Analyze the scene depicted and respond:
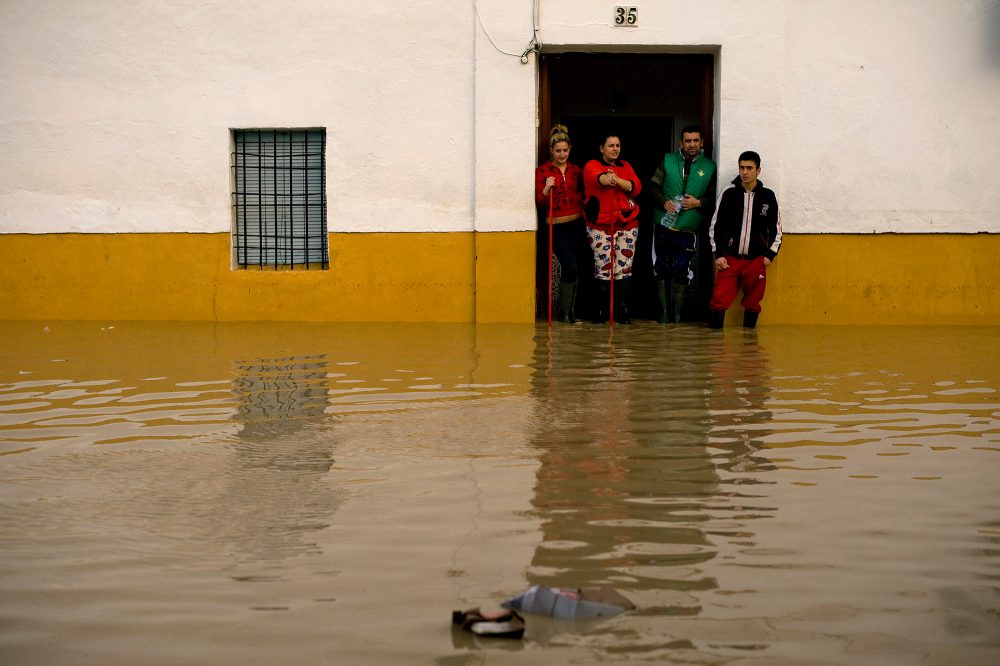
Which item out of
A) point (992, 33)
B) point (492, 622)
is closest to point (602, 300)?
point (992, 33)

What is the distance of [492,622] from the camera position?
111 inches

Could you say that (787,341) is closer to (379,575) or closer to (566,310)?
(566,310)

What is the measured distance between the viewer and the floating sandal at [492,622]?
2811 millimetres

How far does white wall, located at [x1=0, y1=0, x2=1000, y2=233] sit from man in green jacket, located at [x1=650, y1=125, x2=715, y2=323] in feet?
0.84

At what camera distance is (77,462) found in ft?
15.8

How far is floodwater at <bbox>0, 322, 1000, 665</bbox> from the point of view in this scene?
2.86 metres

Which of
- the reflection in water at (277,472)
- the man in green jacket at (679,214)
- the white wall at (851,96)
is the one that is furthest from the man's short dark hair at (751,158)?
the reflection in water at (277,472)

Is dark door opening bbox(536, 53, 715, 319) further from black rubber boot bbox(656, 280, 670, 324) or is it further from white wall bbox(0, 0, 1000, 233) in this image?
white wall bbox(0, 0, 1000, 233)

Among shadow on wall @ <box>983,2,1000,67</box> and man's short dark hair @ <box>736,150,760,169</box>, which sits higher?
shadow on wall @ <box>983,2,1000,67</box>

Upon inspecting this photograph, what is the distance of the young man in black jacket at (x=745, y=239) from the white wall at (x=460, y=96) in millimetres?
390

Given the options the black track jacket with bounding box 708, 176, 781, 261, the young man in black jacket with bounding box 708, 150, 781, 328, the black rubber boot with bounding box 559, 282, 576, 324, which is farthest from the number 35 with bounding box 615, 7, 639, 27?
the black rubber boot with bounding box 559, 282, 576, 324

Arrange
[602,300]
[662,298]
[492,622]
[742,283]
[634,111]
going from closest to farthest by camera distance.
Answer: [492,622] → [742,283] → [662,298] → [602,300] → [634,111]

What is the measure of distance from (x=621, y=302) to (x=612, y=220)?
2.55ft

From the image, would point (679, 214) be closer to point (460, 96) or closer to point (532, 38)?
point (532, 38)
